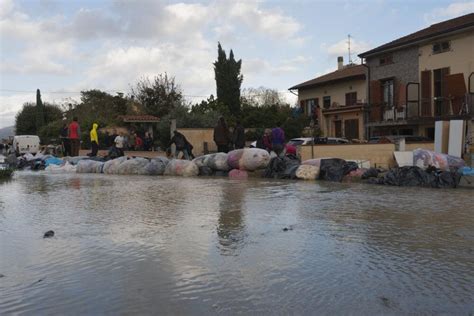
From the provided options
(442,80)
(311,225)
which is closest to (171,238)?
(311,225)

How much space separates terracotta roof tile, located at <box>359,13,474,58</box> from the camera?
25.7 metres

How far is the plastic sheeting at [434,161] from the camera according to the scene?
43.1 feet

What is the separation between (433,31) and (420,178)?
18343 millimetres

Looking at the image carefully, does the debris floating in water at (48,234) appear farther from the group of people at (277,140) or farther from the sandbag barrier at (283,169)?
the group of people at (277,140)

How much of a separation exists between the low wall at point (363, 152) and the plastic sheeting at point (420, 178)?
2.70m

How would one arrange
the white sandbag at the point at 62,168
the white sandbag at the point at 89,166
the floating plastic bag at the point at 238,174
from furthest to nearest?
the white sandbag at the point at 62,168 → the white sandbag at the point at 89,166 → the floating plastic bag at the point at 238,174

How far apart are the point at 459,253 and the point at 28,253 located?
400 centimetres

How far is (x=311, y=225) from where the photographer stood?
6516 mm

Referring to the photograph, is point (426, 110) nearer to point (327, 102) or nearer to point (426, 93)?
point (426, 93)

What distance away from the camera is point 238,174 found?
46.8ft

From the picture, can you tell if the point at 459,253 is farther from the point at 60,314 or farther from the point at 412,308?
the point at 60,314

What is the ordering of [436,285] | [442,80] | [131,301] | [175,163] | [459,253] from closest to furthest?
[131,301] < [436,285] < [459,253] < [175,163] < [442,80]

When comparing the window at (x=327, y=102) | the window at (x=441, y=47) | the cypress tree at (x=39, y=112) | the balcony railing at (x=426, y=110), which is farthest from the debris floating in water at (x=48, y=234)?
the cypress tree at (x=39, y=112)

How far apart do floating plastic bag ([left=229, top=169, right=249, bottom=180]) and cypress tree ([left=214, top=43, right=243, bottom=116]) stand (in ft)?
89.6
